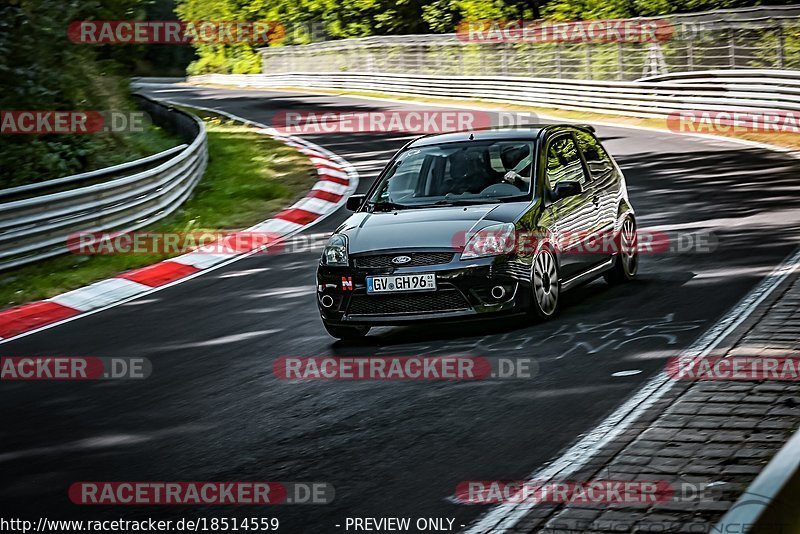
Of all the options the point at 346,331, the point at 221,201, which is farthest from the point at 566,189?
the point at 221,201

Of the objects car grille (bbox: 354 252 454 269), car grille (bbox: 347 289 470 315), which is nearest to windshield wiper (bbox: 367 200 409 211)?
car grille (bbox: 354 252 454 269)

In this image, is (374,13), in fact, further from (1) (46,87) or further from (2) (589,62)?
(1) (46,87)

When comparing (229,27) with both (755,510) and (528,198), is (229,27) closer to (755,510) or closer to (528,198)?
(528,198)

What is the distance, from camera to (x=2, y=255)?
13758 millimetres

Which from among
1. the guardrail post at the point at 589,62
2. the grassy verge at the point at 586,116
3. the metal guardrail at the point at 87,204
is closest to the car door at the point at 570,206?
the metal guardrail at the point at 87,204

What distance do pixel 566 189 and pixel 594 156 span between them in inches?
57.9

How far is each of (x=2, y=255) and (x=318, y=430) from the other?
837 centimetres

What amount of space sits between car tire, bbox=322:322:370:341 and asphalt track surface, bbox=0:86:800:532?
122mm

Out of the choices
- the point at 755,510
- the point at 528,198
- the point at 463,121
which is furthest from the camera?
the point at 463,121

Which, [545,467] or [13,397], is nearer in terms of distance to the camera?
[545,467]

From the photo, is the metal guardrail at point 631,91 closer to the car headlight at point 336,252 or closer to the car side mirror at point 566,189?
the car side mirror at point 566,189

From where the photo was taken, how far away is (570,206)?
972 centimetres

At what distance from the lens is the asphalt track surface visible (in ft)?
18.8

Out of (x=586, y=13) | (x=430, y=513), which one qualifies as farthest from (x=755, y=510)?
(x=586, y=13)
